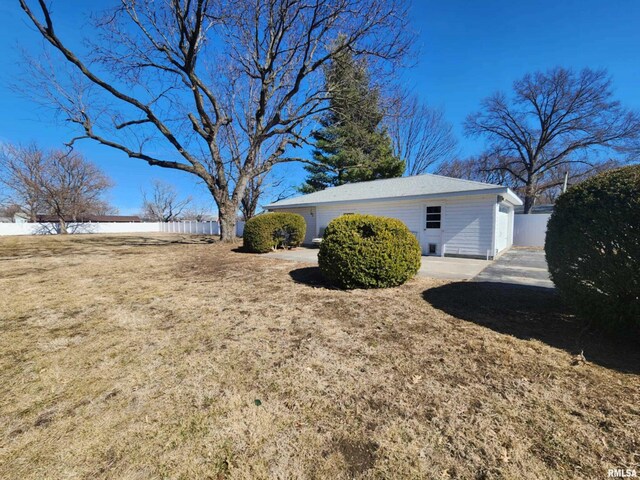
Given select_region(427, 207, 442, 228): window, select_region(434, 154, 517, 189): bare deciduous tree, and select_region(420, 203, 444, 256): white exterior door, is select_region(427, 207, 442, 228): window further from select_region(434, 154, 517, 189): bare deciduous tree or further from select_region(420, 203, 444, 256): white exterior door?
select_region(434, 154, 517, 189): bare deciduous tree

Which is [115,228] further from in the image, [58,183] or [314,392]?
[314,392]

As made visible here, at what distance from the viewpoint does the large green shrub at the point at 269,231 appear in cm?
1009

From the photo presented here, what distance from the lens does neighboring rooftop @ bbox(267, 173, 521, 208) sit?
30.4 feet

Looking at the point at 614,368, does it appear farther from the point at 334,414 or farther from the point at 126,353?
the point at 126,353

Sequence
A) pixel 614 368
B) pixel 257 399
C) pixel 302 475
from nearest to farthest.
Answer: pixel 302 475, pixel 257 399, pixel 614 368

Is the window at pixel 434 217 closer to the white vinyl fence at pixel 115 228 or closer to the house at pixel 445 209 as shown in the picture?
the house at pixel 445 209

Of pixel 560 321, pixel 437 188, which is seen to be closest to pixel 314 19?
pixel 437 188

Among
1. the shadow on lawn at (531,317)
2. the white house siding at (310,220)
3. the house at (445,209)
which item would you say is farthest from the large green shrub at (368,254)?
the white house siding at (310,220)

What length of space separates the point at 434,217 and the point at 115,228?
41.3 m

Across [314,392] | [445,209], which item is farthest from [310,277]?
[445,209]

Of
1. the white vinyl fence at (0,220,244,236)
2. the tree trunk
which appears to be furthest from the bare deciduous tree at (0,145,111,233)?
the tree trunk

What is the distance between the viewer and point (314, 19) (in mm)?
9188

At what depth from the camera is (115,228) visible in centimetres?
3562

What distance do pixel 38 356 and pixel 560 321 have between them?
613 cm
